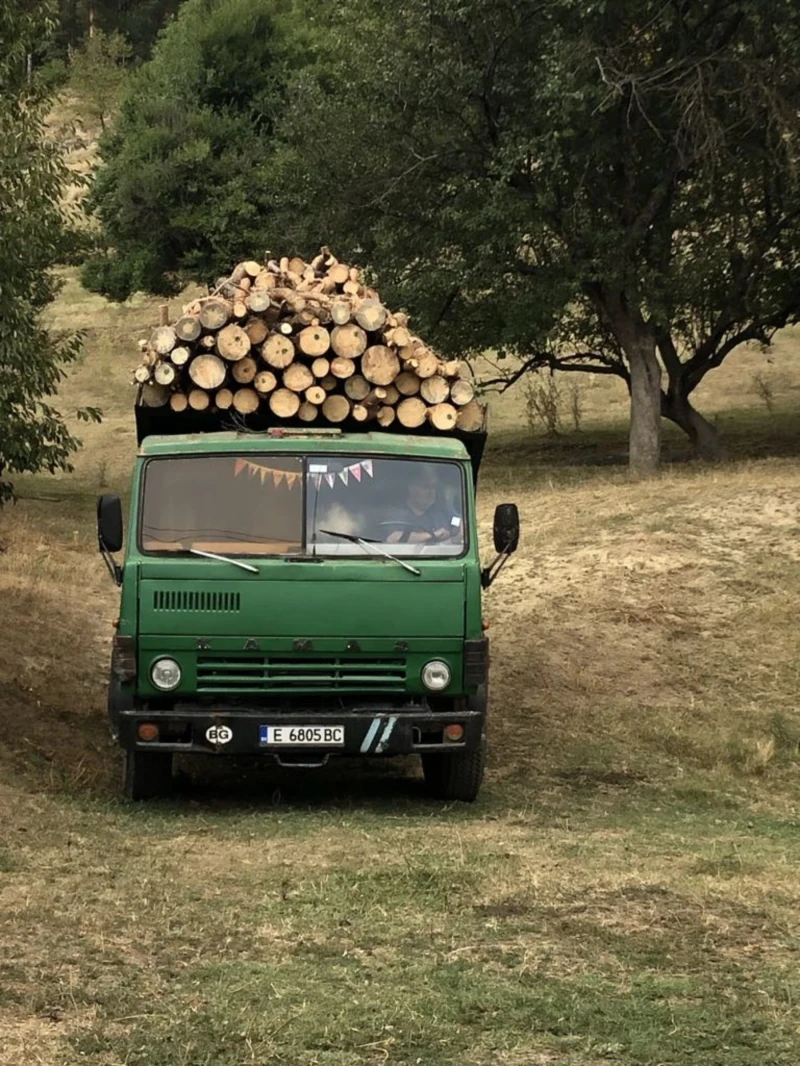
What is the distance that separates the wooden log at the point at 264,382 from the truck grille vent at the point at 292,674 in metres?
2.06

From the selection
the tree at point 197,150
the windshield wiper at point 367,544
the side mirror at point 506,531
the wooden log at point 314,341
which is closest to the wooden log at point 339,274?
the wooden log at point 314,341

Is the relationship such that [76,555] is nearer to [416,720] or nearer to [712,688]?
[712,688]

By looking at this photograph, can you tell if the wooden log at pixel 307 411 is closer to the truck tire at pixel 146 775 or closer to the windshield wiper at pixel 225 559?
the windshield wiper at pixel 225 559

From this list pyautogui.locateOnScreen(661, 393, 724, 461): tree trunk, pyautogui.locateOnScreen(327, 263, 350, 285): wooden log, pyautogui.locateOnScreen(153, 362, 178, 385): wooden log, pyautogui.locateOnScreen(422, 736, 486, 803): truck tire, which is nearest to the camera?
pyautogui.locateOnScreen(422, 736, 486, 803): truck tire

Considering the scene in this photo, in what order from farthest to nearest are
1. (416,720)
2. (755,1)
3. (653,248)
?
1. (653,248)
2. (755,1)
3. (416,720)

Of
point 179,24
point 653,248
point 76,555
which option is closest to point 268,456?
point 76,555

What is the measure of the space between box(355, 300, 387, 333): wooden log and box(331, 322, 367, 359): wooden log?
0.05m

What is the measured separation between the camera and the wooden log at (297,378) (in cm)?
948

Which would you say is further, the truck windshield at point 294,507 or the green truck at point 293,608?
the truck windshield at point 294,507

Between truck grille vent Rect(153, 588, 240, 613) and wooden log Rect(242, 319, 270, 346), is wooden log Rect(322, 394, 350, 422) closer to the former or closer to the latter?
wooden log Rect(242, 319, 270, 346)

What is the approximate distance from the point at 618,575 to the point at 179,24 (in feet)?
103

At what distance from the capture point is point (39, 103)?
1297 centimetres

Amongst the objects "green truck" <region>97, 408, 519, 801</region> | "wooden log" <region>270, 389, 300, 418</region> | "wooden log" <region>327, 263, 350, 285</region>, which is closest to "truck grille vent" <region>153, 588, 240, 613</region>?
"green truck" <region>97, 408, 519, 801</region>

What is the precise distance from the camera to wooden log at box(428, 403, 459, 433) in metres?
9.63
